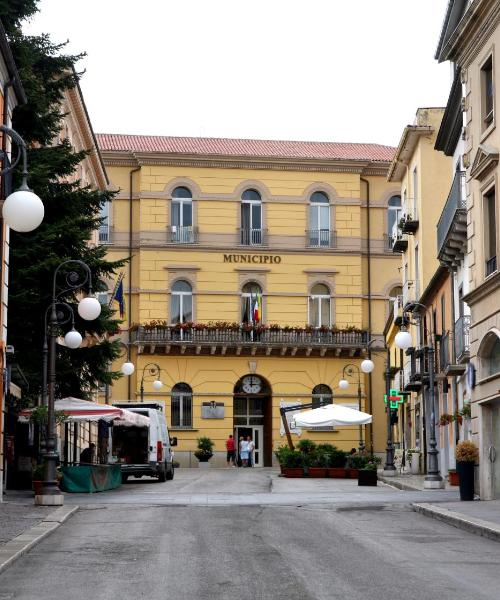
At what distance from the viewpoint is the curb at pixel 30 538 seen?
45.4 ft

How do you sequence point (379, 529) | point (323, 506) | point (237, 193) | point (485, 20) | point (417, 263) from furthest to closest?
1. point (237, 193)
2. point (417, 263)
3. point (485, 20)
4. point (323, 506)
5. point (379, 529)

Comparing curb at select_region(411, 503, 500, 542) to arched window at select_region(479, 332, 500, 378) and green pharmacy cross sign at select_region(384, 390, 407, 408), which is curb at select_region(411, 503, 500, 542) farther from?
green pharmacy cross sign at select_region(384, 390, 407, 408)

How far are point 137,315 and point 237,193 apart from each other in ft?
27.3

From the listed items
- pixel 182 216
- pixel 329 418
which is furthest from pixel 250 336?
pixel 329 418

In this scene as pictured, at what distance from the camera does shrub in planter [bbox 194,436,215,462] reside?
59656 mm

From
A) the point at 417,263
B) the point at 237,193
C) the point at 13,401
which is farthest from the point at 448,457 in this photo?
the point at 237,193

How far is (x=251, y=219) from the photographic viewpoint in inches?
2532

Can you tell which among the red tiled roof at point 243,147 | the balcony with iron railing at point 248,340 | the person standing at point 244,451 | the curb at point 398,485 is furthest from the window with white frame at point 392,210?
the curb at point 398,485

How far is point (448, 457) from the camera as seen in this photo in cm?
4131

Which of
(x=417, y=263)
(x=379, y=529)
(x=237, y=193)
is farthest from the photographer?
(x=237, y=193)

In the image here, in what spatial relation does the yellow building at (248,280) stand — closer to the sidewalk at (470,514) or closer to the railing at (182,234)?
the railing at (182,234)

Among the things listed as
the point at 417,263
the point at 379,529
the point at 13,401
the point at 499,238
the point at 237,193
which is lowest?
the point at 379,529

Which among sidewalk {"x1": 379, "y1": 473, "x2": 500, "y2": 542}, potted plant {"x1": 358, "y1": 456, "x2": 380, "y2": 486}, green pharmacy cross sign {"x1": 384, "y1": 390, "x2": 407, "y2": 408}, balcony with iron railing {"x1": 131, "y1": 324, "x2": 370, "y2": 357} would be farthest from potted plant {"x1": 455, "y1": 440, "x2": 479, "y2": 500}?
balcony with iron railing {"x1": 131, "y1": 324, "x2": 370, "y2": 357}

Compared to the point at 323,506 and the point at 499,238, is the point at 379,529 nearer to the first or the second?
the point at 323,506
